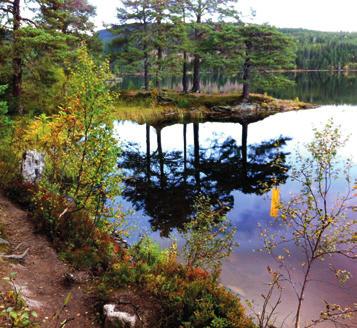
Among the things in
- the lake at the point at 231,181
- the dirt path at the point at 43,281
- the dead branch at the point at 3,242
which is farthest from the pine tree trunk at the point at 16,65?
the dead branch at the point at 3,242

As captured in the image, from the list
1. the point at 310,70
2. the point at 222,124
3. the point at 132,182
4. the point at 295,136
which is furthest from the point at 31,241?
the point at 310,70

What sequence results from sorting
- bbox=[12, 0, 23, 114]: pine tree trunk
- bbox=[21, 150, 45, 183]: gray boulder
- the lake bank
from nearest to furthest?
1. bbox=[21, 150, 45, 183]: gray boulder
2. bbox=[12, 0, 23, 114]: pine tree trunk
3. the lake bank

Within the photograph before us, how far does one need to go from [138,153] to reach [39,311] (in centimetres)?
2032

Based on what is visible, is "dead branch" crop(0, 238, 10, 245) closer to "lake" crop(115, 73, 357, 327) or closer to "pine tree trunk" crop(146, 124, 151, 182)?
"lake" crop(115, 73, 357, 327)

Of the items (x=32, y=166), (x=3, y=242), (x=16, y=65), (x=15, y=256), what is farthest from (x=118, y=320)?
(x=16, y=65)

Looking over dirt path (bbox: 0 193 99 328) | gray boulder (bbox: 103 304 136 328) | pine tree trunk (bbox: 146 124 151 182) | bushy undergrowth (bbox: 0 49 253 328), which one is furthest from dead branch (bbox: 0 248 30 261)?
pine tree trunk (bbox: 146 124 151 182)

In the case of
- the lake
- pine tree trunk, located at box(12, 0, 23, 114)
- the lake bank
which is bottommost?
the lake

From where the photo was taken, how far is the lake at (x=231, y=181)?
12.4 meters

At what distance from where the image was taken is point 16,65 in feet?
75.6

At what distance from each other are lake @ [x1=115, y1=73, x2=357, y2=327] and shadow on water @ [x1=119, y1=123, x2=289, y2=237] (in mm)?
51

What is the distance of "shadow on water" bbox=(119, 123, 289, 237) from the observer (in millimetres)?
18797

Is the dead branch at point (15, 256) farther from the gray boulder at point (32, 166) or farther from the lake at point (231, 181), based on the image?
the gray boulder at point (32, 166)

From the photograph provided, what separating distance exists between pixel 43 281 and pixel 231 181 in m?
14.9

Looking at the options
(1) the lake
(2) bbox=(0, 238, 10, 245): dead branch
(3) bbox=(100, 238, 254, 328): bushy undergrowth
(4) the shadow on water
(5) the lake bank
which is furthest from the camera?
(5) the lake bank
